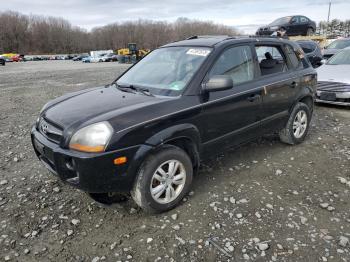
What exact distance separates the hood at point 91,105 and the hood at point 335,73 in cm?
580

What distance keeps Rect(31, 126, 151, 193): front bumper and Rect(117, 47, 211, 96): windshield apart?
2.98 feet

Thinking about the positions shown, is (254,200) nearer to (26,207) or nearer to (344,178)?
(344,178)

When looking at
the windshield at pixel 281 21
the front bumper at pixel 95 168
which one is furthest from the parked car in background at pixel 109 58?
the front bumper at pixel 95 168

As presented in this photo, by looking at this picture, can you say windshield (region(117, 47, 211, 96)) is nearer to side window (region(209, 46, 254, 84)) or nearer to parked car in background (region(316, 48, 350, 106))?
side window (region(209, 46, 254, 84))

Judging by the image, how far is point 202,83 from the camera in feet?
11.1

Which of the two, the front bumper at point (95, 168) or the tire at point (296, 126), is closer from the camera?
the front bumper at point (95, 168)

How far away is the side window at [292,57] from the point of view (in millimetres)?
4754

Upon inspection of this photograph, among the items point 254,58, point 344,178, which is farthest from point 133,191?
point 344,178

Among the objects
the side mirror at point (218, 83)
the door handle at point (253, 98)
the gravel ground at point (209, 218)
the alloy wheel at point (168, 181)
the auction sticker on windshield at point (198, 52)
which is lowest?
the gravel ground at point (209, 218)

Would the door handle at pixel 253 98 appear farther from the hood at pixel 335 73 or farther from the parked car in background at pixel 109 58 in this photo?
the parked car in background at pixel 109 58

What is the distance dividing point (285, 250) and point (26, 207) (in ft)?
9.07

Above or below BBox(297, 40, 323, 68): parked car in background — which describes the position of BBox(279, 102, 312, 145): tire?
below

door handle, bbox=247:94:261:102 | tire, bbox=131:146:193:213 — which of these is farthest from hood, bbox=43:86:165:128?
door handle, bbox=247:94:261:102

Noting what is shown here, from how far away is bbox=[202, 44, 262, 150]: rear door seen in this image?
137 inches
